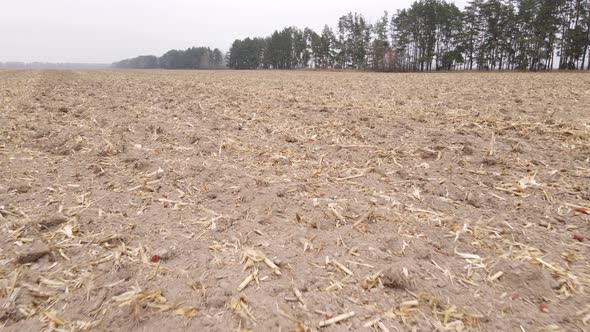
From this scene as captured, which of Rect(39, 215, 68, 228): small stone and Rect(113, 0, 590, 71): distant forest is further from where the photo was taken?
Rect(113, 0, 590, 71): distant forest

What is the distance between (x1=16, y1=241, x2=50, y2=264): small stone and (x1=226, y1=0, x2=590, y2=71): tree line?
6455 centimetres

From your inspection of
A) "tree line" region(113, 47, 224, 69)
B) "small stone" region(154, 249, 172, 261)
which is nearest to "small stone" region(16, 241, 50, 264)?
"small stone" region(154, 249, 172, 261)

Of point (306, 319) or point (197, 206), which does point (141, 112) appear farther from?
point (306, 319)

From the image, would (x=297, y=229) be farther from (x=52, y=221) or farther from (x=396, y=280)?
(x=52, y=221)

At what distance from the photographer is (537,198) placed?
3.43m

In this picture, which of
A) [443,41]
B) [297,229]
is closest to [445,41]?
[443,41]

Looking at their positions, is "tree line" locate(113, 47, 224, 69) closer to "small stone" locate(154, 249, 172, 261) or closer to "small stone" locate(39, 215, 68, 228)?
"small stone" locate(39, 215, 68, 228)

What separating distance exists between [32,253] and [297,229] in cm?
221

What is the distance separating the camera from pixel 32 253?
247 cm

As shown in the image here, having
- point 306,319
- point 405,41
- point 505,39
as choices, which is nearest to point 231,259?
point 306,319

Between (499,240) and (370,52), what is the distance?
252 ft

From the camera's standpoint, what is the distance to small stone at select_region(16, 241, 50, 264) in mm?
2441

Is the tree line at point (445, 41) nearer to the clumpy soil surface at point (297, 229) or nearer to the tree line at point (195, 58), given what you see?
the tree line at point (195, 58)

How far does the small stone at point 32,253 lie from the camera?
244 centimetres
